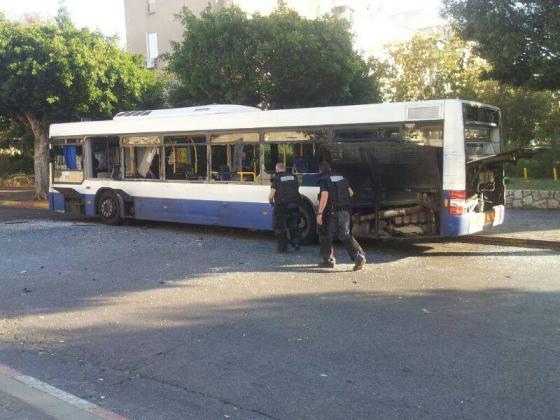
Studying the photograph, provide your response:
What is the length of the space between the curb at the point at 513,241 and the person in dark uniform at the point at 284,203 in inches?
145

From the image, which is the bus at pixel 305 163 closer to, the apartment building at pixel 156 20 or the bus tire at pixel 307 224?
the bus tire at pixel 307 224

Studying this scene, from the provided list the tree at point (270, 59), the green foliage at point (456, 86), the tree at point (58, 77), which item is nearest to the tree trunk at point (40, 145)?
the tree at point (58, 77)

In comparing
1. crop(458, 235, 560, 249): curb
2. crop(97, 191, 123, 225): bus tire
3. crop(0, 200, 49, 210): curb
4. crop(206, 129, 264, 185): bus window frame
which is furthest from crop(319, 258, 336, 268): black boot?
crop(0, 200, 49, 210): curb

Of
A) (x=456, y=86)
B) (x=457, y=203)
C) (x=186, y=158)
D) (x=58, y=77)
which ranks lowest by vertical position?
(x=457, y=203)

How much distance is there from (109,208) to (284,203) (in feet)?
21.5

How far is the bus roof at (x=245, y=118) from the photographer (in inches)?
411

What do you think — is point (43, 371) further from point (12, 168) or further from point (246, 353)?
point (12, 168)

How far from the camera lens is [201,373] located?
4.89 m

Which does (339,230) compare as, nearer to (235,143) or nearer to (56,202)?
(235,143)

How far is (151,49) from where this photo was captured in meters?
33.2

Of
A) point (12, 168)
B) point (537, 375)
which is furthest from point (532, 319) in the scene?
point (12, 168)

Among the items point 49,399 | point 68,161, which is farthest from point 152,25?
point 49,399

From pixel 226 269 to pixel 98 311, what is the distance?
2695 millimetres

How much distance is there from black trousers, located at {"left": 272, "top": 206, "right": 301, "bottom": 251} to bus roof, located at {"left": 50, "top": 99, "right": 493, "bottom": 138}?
72.0 inches
